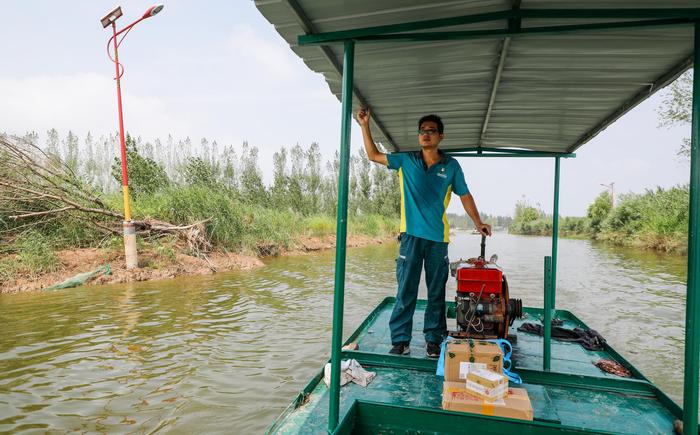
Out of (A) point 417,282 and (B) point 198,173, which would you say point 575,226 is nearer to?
(B) point 198,173

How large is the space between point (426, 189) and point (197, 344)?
Answer: 3683mm

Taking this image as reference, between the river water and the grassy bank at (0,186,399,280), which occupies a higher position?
the grassy bank at (0,186,399,280)

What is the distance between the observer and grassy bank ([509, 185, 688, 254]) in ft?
62.3

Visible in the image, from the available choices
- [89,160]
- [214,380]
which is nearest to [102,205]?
[214,380]

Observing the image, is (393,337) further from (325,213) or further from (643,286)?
(325,213)

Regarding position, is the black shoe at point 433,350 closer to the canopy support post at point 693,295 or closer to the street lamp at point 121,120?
the canopy support post at point 693,295

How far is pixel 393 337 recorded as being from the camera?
11.0ft

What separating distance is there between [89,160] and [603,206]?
40.5 metres

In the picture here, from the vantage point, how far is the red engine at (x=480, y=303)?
3.08m

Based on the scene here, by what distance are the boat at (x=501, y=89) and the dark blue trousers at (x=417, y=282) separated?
31 cm

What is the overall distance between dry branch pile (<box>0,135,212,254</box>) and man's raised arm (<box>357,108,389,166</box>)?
31.1 ft

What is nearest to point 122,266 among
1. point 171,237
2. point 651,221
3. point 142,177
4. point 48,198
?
point 171,237

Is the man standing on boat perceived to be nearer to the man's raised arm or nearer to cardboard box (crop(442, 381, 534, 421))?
the man's raised arm

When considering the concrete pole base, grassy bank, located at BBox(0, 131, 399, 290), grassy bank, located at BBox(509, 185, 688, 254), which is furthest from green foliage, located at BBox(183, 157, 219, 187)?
grassy bank, located at BBox(509, 185, 688, 254)
